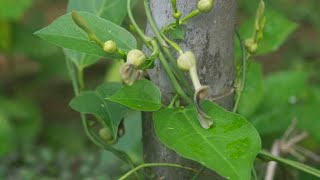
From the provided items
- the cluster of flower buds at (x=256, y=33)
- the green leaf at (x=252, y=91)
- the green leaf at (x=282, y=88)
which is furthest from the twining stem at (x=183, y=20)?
the green leaf at (x=282, y=88)

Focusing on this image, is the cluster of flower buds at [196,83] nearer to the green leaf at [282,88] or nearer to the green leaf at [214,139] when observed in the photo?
the green leaf at [214,139]

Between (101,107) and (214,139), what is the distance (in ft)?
0.57

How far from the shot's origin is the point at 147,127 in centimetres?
71

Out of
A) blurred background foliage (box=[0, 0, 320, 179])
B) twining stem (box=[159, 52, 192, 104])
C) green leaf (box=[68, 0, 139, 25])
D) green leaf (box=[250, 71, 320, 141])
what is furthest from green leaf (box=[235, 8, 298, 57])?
twining stem (box=[159, 52, 192, 104])

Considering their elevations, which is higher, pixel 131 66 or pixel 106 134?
pixel 131 66

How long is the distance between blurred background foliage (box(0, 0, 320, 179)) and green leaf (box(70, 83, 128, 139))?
0.19m

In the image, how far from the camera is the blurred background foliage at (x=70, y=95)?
42.6 inches

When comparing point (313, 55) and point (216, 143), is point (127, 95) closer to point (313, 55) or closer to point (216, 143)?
point (216, 143)

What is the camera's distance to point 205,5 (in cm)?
57

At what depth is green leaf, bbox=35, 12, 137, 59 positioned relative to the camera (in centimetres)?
60

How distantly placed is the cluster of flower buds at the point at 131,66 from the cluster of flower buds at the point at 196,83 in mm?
34

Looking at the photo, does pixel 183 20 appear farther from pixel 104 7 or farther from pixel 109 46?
pixel 104 7

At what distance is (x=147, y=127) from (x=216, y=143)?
0.16m

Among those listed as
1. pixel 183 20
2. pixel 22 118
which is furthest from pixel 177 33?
pixel 22 118
